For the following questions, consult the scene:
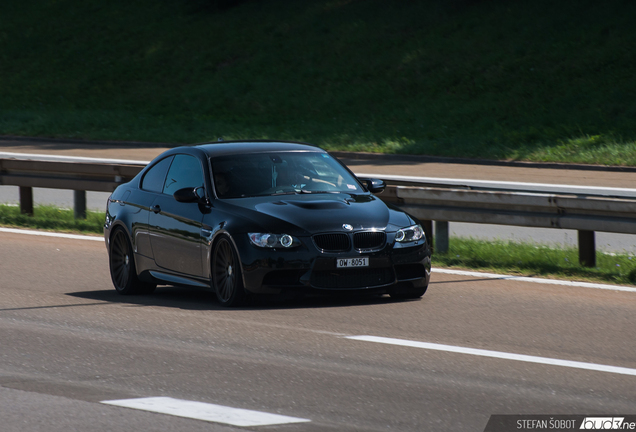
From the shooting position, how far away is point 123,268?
10.1 meters

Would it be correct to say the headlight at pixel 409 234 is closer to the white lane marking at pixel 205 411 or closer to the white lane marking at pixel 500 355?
the white lane marking at pixel 500 355

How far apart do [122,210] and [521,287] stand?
394cm

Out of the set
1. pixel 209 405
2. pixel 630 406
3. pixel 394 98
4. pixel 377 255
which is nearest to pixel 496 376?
pixel 630 406

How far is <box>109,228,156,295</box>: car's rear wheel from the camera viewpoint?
391 inches

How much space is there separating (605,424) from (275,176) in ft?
16.0

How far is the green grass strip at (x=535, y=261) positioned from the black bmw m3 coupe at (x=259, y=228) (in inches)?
80.6

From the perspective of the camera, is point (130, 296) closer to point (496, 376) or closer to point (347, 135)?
point (496, 376)

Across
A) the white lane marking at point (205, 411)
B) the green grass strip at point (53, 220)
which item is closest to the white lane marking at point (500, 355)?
the white lane marking at point (205, 411)

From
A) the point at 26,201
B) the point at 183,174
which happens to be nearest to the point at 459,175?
the point at 26,201

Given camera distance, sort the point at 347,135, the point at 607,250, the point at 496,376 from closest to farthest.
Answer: the point at 496,376
the point at 607,250
the point at 347,135

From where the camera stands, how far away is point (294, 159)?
31.8 ft

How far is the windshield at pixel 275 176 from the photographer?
30.6 ft

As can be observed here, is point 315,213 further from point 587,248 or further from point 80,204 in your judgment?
point 80,204

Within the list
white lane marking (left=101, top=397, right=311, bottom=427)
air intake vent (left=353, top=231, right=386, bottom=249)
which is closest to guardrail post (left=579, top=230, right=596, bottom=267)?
air intake vent (left=353, top=231, right=386, bottom=249)
